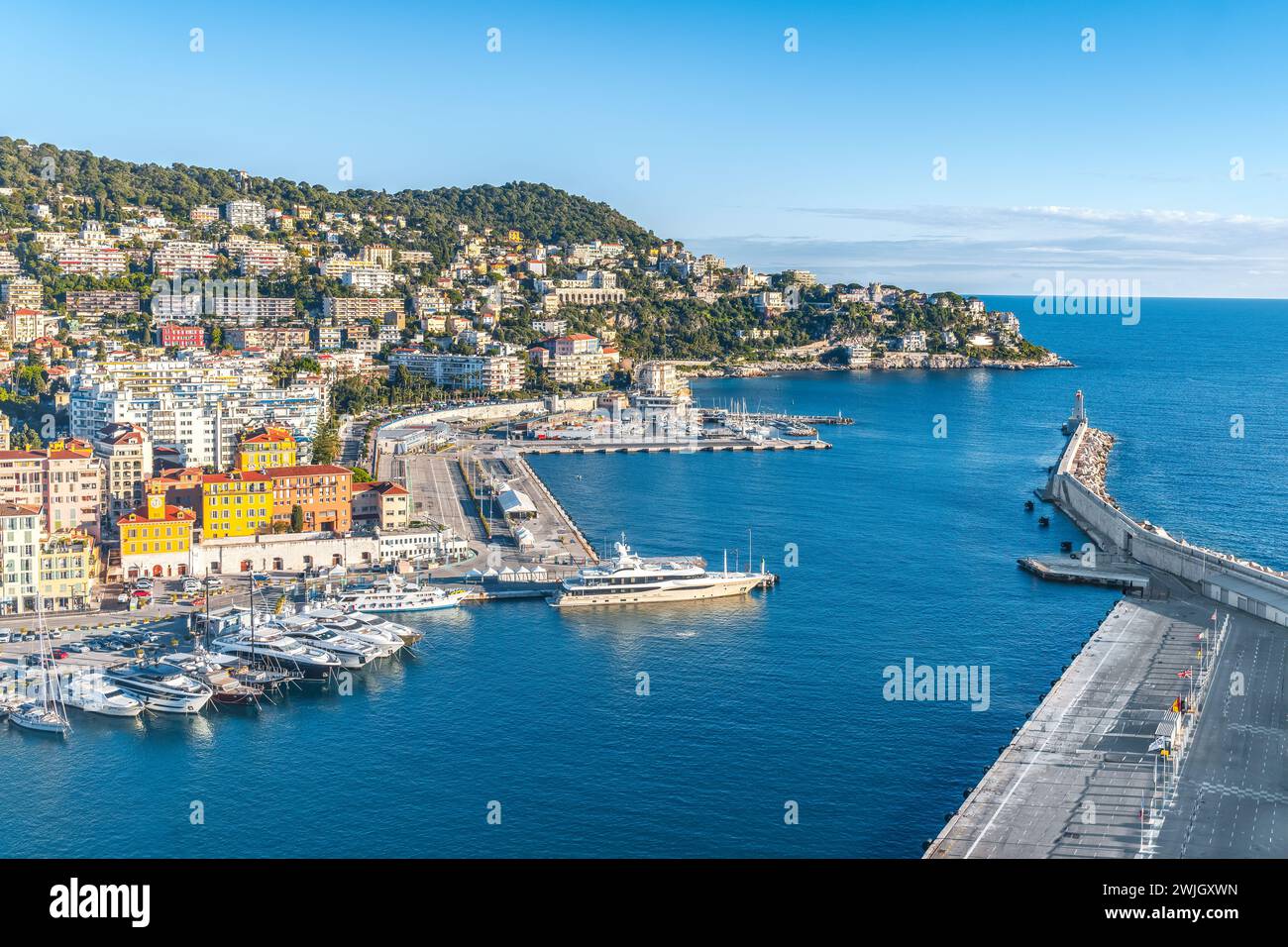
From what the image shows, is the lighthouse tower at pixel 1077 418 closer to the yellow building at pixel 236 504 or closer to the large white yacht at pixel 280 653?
the yellow building at pixel 236 504

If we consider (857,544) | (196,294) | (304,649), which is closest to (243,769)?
(304,649)

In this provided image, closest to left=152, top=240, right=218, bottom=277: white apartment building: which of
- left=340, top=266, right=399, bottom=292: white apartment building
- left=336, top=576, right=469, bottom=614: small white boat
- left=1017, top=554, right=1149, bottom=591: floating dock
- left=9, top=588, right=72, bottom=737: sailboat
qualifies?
left=340, top=266, right=399, bottom=292: white apartment building

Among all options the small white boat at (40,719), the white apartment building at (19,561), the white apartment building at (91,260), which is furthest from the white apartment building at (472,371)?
the small white boat at (40,719)

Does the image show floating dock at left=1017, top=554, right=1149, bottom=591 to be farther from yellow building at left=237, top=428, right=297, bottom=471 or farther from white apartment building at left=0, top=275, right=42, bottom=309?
white apartment building at left=0, top=275, right=42, bottom=309

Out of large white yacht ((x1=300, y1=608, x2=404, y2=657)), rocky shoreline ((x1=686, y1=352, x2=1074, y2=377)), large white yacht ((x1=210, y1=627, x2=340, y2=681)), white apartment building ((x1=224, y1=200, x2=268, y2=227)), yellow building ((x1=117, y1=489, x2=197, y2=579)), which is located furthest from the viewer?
rocky shoreline ((x1=686, y1=352, x2=1074, y2=377))
